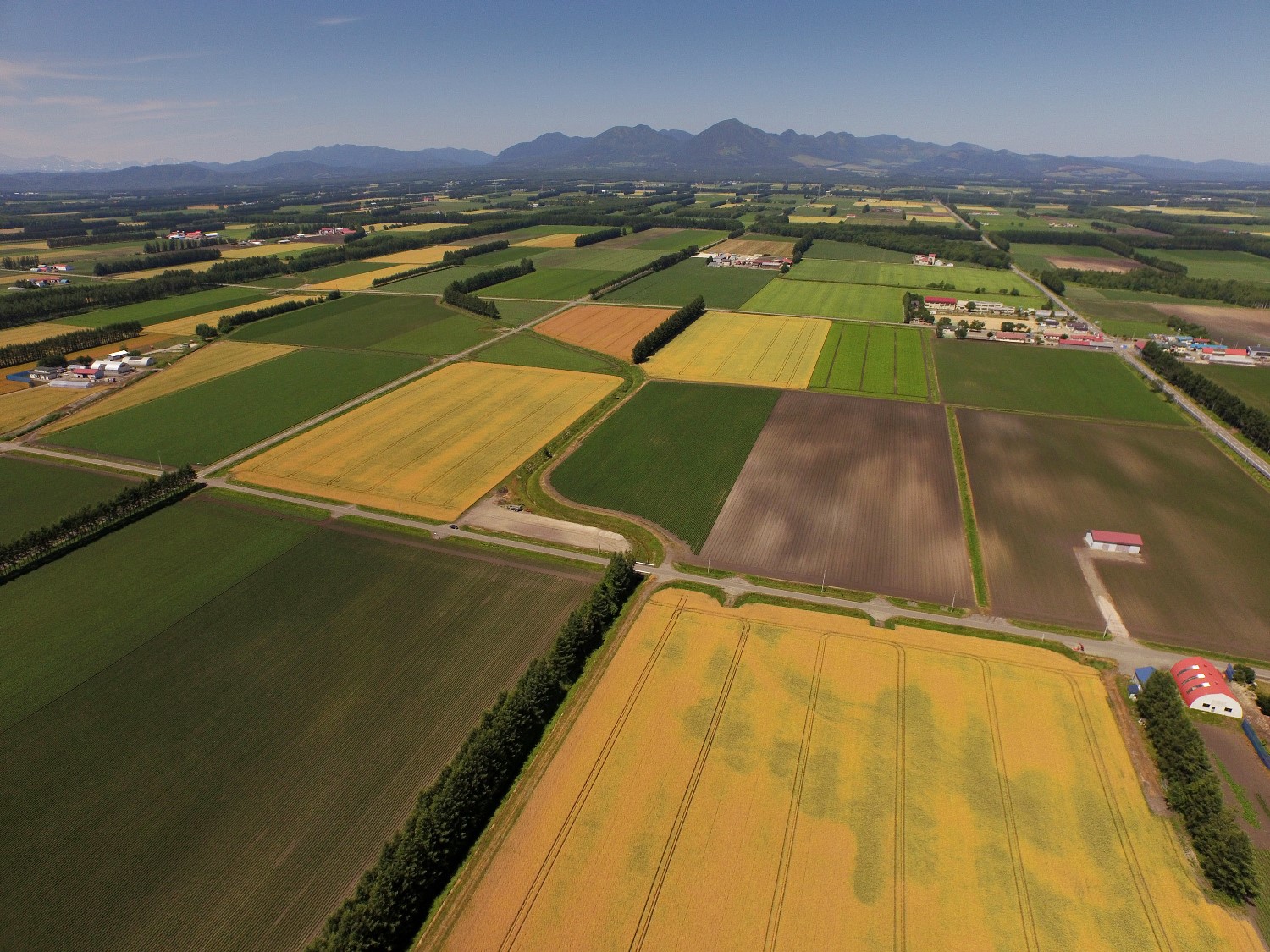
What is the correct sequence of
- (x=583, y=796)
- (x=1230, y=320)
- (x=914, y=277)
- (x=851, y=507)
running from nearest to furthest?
(x=583, y=796) → (x=851, y=507) → (x=1230, y=320) → (x=914, y=277)

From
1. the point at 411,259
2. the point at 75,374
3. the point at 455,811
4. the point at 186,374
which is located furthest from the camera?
the point at 411,259

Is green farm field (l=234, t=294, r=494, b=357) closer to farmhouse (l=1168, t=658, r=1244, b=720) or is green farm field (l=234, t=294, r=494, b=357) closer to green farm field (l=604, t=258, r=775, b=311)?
green farm field (l=604, t=258, r=775, b=311)

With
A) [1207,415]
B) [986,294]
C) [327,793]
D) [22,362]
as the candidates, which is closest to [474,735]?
[327,793]

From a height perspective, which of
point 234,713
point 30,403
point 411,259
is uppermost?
point 411,259

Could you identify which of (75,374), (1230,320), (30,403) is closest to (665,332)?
(75,374)

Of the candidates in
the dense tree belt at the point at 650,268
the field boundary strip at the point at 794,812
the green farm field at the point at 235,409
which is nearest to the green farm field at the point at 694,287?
the dense tree belt at the point at 650,268

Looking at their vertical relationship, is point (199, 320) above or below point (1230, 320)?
above

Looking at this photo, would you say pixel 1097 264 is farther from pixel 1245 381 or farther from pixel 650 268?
pixel 650 268
